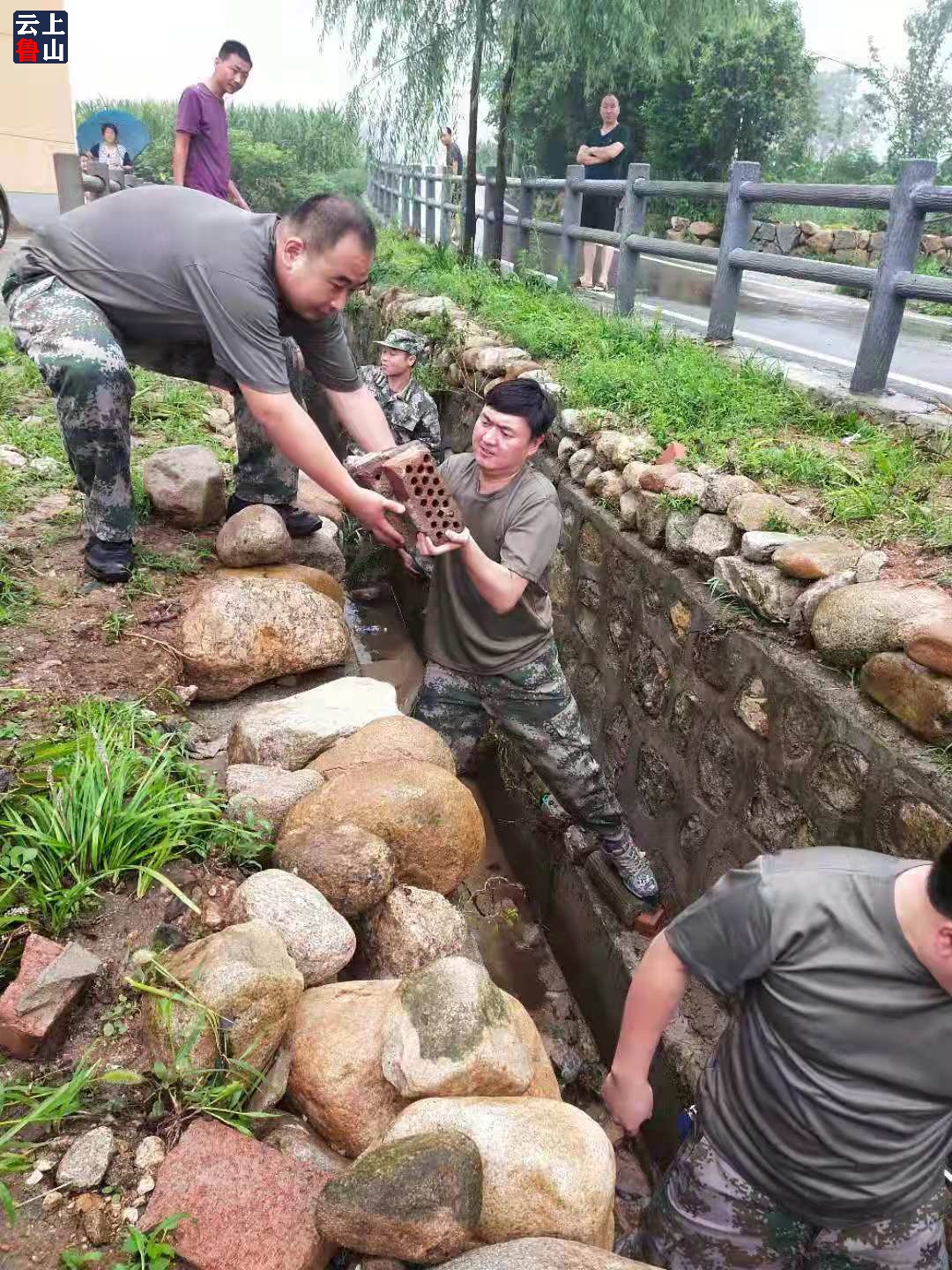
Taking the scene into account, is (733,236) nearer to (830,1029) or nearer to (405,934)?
(405,934)

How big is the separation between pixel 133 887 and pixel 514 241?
9.12 meters

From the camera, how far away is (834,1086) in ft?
5.61

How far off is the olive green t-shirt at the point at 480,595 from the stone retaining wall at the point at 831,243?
12.0m

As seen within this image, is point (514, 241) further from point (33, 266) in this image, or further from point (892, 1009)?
point (892, 1009)

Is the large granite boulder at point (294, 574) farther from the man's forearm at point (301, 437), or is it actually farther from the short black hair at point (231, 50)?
the short black hair at point (231, 50)

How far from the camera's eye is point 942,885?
4.81ft

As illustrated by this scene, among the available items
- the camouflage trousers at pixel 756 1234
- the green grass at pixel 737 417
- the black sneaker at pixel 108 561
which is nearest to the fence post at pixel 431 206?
the green grass at pixel 737 417

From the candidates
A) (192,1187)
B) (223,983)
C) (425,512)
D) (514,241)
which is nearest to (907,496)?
(425,512)

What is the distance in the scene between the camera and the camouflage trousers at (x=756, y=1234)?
184 cm

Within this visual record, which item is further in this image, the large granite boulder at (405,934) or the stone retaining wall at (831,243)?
the stone retaining wall at (831,243)

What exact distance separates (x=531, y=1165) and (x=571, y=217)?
798cm

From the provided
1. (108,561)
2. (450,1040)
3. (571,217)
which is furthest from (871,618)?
(571,217)

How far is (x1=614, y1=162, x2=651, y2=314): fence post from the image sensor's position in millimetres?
7039

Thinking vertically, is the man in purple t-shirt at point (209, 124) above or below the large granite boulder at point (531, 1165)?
above
